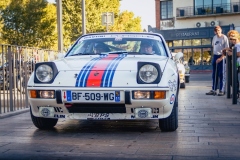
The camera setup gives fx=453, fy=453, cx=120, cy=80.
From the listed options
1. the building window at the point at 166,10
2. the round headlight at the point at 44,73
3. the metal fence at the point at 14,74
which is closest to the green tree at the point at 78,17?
the building window at the point at 166,10

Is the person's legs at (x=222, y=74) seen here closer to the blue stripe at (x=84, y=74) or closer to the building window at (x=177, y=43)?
the blue stripe at (x=84, y=74)

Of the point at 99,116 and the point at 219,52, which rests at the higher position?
the point at 219,52

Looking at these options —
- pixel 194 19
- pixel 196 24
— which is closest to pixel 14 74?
pixel 196 24

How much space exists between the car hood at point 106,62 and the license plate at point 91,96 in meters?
0.37

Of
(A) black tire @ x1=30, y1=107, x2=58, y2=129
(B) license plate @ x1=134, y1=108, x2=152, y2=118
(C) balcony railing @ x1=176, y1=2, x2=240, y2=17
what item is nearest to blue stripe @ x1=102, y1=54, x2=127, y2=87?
(B) license plate @ x1=134, y1=108, x2=152, y2=118

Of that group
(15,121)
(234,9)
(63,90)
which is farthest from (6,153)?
(234,9)

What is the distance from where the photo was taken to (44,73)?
5.93 metres

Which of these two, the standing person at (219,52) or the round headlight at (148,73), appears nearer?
the round headlight at (148,73)

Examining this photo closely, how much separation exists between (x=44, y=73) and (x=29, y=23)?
28734 mm

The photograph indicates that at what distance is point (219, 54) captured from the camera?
40.6ft

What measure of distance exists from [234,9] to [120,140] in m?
45.1

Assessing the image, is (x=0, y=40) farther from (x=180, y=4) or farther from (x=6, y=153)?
(x=6, y=153)

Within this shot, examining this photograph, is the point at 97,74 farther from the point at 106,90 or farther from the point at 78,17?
the point at 78,17

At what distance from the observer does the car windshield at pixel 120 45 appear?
7.03m
